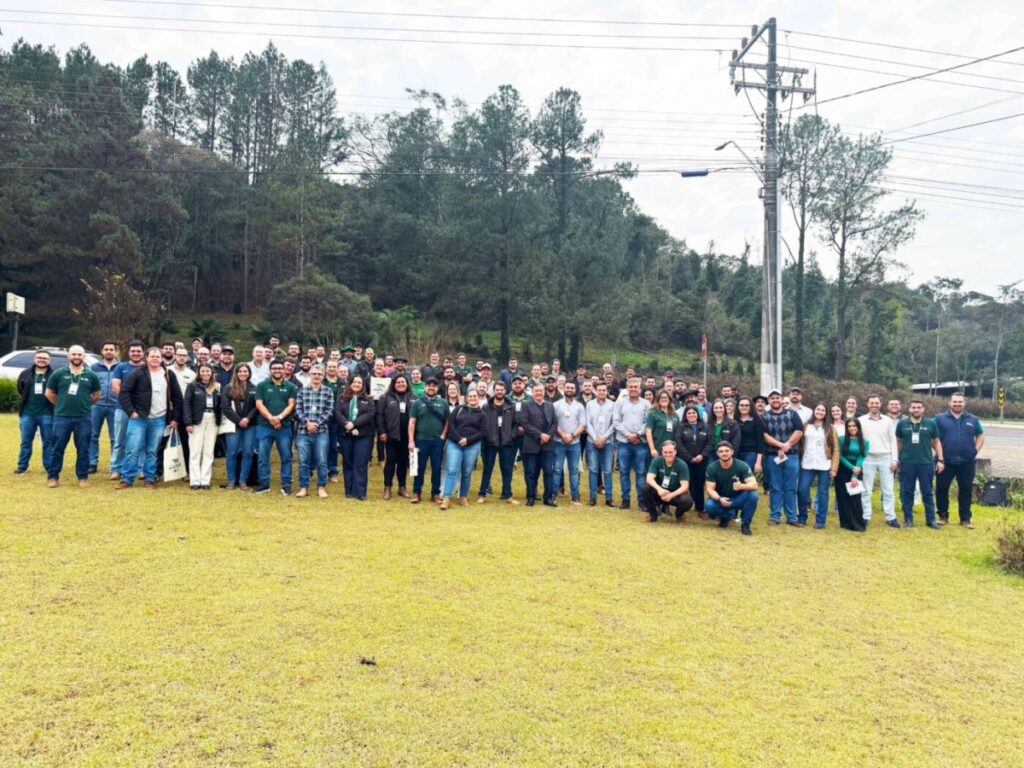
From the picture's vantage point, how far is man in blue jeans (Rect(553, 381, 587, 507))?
30.1 feet

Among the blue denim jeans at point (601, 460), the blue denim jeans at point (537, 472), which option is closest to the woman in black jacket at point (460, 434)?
the blue denim jeans at point (537, 472)

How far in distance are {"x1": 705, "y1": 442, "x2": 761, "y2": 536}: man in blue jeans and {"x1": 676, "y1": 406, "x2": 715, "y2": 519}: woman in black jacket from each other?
258 mm

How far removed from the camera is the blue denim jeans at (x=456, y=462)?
28.1 ft

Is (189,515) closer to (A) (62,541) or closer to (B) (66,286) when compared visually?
(A) (62,541)

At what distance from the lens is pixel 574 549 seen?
6.79 meters

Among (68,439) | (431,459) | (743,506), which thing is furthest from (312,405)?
(743,506)

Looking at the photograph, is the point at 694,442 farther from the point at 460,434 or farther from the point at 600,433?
the point at 460,434

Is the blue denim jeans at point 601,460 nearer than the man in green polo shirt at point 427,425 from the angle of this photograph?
No

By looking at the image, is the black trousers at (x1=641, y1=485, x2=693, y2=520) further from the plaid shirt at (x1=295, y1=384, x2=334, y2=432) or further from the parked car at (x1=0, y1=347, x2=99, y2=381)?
the parked car at (x1=0, y1=347, x2=99, y2=381)

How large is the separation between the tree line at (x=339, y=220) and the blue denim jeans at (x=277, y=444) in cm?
A: 1609

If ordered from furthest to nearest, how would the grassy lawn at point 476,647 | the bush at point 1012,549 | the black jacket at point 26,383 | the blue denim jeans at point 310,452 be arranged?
1. the blue denim jeans at point 310,452
2. the black jacket at point 26,383
3. the bush at point 1012,549
4. the grassy lawn at point 476,647

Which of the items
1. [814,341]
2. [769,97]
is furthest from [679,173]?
[814,341]

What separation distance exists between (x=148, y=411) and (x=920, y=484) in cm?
994

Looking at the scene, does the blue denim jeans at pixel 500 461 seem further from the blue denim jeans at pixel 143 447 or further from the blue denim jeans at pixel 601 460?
the blue denim jeans at pixel 143 447
